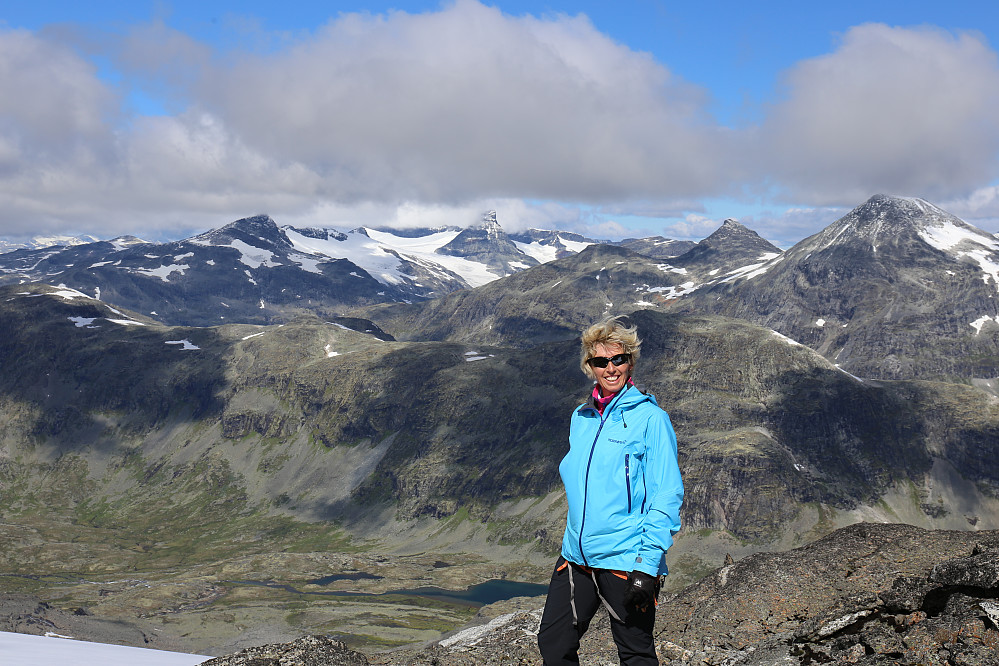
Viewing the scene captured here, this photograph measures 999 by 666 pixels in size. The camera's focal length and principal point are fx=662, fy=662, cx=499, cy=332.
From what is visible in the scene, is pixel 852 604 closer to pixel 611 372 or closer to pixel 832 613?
pixel 832 613

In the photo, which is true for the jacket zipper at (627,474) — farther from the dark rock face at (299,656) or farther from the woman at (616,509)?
the dark rock face at (299,656)

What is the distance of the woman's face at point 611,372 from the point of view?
12.5m

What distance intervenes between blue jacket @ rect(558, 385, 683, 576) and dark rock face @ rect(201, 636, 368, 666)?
1323 cm

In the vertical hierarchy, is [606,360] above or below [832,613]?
above

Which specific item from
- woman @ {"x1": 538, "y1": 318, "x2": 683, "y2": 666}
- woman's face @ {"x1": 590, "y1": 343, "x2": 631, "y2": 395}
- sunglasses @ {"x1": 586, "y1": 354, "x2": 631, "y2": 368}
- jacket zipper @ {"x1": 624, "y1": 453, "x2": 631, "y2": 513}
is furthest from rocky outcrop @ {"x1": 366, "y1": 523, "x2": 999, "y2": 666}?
sunglasses @ {"x1": 586, "y1": 354, "x2": 631, "y2": 368}

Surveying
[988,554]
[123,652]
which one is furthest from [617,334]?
[123,652]

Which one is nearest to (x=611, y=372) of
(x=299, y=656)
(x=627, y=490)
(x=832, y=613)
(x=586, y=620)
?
(x=627, y=490)

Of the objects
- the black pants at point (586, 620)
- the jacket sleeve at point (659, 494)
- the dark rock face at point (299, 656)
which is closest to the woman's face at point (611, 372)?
the jacket sleeve at point (659, 494)

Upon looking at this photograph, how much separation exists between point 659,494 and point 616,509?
82cm

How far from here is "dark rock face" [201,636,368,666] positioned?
2098 cm

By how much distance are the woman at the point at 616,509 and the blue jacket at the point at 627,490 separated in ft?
0.06

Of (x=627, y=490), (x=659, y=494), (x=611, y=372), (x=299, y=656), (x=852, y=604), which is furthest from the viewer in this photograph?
(x=852, y=604)

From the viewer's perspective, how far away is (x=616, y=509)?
11844 millimetres

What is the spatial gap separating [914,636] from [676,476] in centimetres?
935
